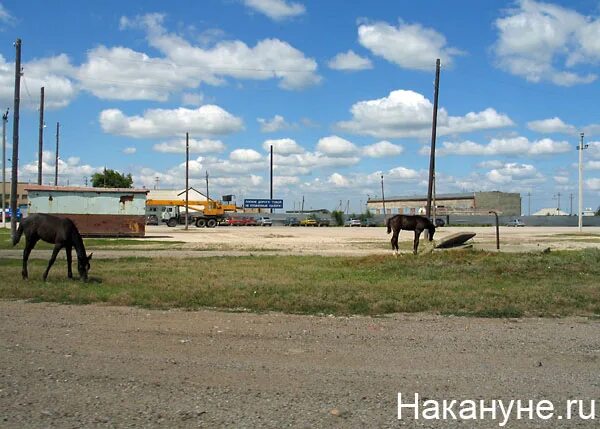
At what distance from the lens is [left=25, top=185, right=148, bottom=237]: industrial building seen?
38.8m

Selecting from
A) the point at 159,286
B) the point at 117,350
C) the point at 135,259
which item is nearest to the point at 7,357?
the point at 117,350

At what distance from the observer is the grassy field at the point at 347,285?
438 inches

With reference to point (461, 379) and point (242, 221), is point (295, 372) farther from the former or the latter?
point (242, 221)

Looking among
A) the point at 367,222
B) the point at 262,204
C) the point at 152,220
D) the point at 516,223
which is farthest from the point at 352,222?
the point at 152,220

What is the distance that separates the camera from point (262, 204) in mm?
117250

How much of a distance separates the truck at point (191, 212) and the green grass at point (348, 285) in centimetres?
5868

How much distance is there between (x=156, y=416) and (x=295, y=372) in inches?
70.2

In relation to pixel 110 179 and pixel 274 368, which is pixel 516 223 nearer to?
pixel 110 179

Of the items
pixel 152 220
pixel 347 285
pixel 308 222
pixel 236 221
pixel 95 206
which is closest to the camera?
pixel 347 285

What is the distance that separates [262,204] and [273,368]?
111 metres

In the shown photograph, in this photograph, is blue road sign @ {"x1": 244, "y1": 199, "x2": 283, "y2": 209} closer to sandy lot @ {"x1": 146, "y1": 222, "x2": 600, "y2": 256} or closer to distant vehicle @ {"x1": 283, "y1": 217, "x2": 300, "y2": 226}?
distant vehicle @ {"x1": 283, "y1": 217, "x2": 300, "y2": 226}

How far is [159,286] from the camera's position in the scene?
527 inches

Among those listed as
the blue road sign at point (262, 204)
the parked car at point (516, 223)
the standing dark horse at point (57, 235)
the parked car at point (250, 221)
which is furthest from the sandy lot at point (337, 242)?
the blue road sign at point (262, 204)

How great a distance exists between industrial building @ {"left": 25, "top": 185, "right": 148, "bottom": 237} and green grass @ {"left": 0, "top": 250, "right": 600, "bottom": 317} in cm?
1978
